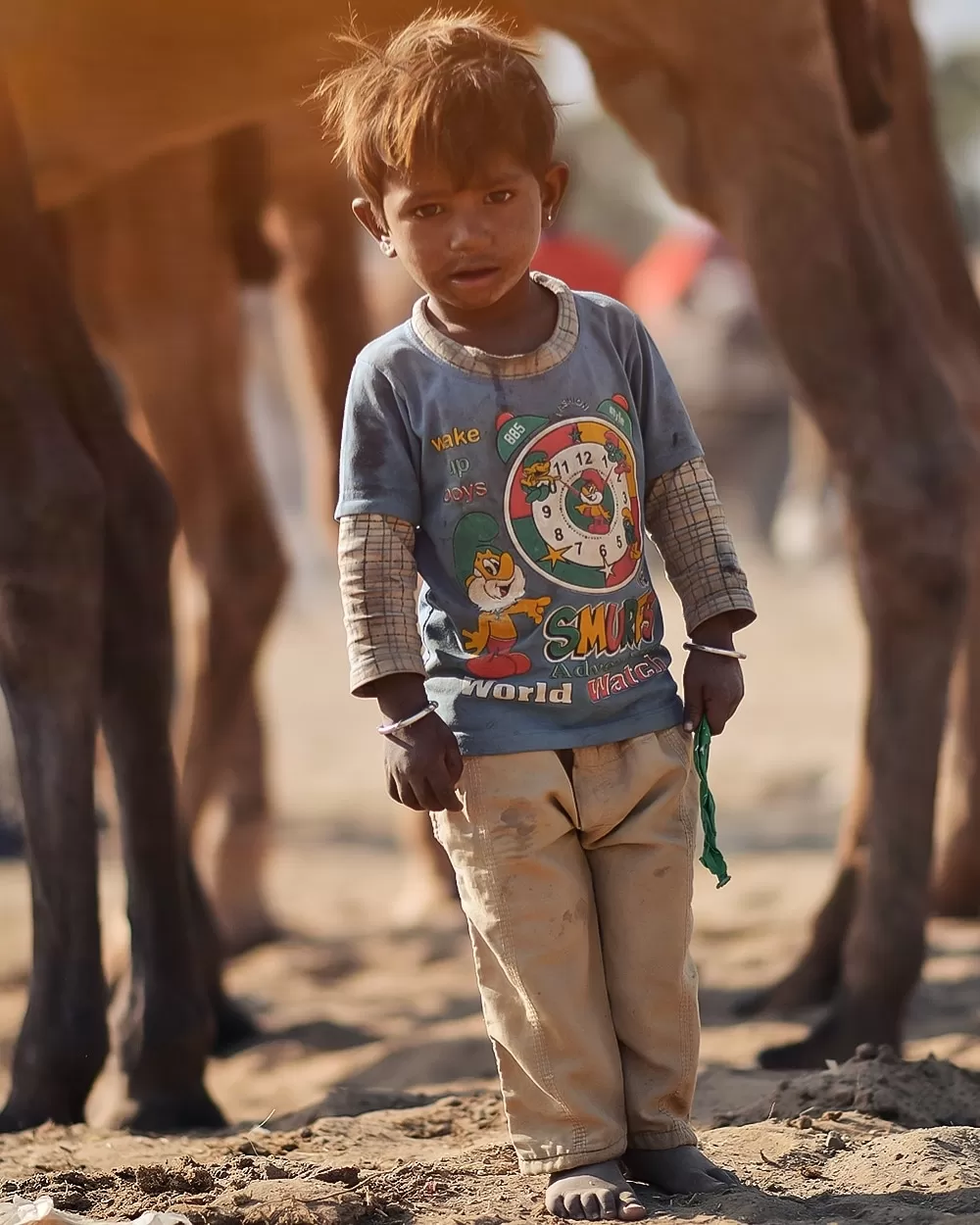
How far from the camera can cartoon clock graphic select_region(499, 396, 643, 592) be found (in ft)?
7.53

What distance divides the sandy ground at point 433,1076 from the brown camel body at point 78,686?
0.13 meters

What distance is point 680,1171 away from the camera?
2.37m

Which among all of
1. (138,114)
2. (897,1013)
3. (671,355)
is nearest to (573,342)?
(897,1013)

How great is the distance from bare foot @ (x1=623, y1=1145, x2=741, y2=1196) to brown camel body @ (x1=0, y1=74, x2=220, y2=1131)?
1.00m

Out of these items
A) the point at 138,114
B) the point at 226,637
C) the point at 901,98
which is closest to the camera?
the point at 138,114

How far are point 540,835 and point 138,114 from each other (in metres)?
2.09

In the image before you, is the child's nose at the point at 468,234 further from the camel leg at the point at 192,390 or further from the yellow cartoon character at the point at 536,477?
the camel leg at the point at 192,390

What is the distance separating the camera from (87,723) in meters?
3.06

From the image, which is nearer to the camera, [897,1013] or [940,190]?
[897,1013]

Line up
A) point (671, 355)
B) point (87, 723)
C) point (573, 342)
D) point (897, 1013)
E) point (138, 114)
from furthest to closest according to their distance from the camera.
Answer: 1. point (671, 355)
2. point (138, 114)
3. point (897, 1013)
4. point (87, 723)
5. point (573, 342)

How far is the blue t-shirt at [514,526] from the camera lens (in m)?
2.28

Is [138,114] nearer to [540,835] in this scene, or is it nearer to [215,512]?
[215,512]

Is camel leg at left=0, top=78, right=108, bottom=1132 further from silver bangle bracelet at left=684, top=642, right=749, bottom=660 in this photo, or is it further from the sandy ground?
→ silver bangle bracelet at left=684, top=642, right=749, bottom=660

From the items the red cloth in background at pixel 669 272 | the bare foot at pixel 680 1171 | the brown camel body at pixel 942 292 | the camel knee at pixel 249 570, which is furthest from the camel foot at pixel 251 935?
the red cloth in background at pixel 669 272
